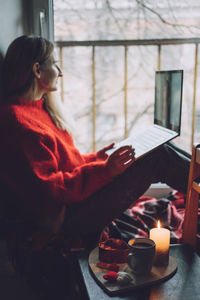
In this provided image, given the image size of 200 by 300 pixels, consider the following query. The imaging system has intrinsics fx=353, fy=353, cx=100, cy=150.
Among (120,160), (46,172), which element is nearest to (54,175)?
(46,172)

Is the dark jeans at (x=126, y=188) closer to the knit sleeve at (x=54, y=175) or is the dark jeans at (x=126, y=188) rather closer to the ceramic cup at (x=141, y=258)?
the knit sleeve at (x=54, y=175)

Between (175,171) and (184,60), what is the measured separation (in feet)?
2.72

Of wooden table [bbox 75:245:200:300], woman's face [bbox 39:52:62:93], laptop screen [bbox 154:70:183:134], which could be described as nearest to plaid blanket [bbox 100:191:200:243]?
wooden table [bbox 75:245:200:300]

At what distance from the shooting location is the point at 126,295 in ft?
3.13

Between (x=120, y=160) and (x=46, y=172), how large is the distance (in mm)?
273

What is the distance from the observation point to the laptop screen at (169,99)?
4.58 ft

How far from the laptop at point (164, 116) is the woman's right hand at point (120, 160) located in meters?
0.03

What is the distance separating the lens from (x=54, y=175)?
1263mm

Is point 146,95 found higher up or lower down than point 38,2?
lower down

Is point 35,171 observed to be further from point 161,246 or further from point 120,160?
point 161,246

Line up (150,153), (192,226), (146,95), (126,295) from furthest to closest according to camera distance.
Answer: (146,95)
(150,153)
(192,226)
(126,295)

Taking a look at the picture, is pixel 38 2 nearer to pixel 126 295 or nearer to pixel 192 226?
pixel 192 226

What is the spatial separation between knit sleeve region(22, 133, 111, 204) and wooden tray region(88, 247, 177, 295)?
0.27 m

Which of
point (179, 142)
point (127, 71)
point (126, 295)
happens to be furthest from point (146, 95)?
point (126, 295)
